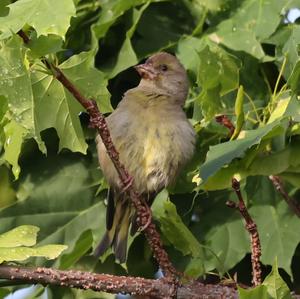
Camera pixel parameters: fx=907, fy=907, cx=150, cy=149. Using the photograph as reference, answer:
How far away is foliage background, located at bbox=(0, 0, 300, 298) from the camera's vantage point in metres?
3.41

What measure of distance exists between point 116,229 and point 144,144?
0.41 m

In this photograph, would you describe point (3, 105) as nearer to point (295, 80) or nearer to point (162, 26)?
point (295, 80)

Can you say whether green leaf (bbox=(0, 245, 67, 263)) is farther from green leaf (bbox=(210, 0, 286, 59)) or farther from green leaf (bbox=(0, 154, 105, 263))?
green leaf (bbox=(210, 0, 286, 59))

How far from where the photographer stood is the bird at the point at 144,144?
382cm

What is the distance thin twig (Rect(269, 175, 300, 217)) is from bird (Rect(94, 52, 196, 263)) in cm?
41

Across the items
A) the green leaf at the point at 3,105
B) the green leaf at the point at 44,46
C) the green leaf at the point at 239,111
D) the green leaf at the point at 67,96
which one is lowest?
the green leaf at the point at 239,111

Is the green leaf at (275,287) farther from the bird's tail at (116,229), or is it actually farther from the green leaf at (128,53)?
the green leaf at (128,53)

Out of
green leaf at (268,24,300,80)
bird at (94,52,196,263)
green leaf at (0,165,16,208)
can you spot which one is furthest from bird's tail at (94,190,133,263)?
green leaf at (268,24,300,80)

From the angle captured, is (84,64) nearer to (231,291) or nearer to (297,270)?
(231,291)

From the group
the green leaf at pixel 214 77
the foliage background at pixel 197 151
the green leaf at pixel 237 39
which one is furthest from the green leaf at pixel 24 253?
the green leaf at pixel 237 39

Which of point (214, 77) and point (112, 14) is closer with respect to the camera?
point (214, 77)

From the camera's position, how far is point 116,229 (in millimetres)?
3836

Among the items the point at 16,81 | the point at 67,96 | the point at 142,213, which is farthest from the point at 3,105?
the point at 142,213

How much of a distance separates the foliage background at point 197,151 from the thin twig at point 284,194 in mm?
109
